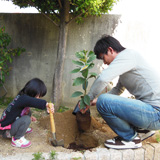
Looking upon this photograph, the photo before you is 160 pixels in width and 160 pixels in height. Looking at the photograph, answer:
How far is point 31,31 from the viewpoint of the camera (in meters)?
3.74

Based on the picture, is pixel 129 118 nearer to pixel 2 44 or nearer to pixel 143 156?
pixel 143 156

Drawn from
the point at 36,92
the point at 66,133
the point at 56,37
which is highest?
the point at 56,37

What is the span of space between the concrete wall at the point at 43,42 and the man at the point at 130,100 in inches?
66.2

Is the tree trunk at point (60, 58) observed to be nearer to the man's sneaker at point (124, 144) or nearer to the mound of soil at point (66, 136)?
the mound of soil at point (66, 136)

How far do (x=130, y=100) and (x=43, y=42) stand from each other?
8.27 feet

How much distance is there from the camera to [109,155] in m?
1.88

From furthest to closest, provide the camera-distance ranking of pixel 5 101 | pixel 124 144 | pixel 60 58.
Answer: pixel 5 101, pixel 60 58, pixel 124 144

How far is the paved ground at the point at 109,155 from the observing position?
5.86 feet

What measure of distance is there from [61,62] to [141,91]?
180cm

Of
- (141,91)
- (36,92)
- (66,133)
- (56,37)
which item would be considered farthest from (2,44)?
(141,91)

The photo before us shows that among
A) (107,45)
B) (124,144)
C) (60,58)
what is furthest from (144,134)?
(60,58)

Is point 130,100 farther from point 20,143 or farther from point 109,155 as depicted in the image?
point 20,143

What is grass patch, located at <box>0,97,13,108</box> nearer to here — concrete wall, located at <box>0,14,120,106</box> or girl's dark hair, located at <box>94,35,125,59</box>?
concrete wall, located at <box>0,14,120,106</box>

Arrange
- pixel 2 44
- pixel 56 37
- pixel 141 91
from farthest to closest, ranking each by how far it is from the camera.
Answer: pixel 56 37, pixel 2 44, pixel 141 91
